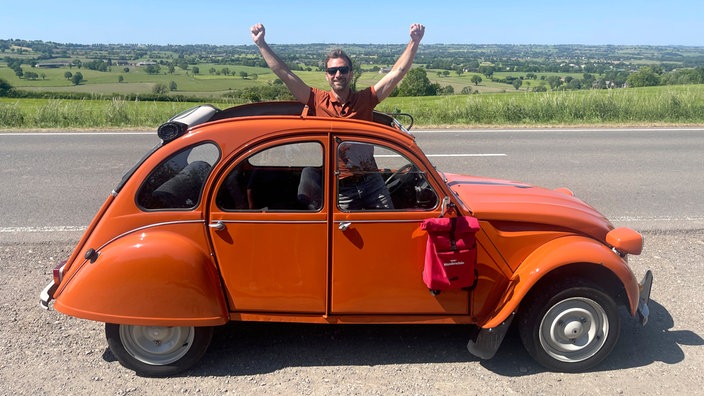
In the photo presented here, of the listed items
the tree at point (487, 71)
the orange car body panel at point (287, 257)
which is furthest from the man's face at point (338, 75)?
the tree at point (487, 71)

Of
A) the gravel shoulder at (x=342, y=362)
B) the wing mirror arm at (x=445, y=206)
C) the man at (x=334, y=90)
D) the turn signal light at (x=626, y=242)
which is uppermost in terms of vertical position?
the man at (x=334, y=90)

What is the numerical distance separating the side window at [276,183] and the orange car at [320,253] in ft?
0.04

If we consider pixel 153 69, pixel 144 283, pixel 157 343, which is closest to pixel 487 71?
pixel 153 69

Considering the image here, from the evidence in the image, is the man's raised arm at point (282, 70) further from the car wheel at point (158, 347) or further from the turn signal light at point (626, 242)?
the turn signal light at point (626, 242)

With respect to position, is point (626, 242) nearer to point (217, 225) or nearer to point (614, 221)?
point (217, 225)

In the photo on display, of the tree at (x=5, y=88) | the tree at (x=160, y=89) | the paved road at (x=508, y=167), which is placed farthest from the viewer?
the tree at (x=160, y=89)

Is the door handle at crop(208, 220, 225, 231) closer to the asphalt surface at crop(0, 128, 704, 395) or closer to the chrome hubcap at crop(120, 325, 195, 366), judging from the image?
the chrome hubcap at crop(120, 325, 195, 366)

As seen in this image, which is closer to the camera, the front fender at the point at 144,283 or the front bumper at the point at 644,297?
the front fender at the point at 144,283

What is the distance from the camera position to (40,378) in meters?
3.22

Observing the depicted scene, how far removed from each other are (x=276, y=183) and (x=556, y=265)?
1828mm

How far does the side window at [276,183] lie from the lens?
124 inches

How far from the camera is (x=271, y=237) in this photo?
3131 millimetres

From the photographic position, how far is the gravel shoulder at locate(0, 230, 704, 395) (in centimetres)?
320

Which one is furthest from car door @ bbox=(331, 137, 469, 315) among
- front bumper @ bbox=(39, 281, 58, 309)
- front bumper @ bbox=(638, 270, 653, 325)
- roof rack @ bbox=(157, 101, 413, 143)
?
front bumper @ bbox=(39, 281, 58, 309)
